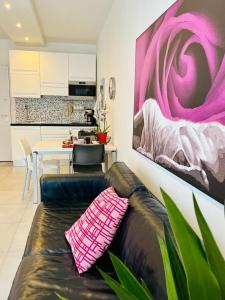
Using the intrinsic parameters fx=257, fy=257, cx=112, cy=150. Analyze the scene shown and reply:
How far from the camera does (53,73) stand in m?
5.50

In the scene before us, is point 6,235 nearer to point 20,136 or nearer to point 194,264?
point 194,264

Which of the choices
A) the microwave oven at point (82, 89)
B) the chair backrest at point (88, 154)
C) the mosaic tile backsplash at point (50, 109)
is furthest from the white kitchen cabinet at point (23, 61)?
the chair backrest at point (88, 154)

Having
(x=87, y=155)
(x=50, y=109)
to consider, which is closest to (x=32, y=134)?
(x=50, y=109)

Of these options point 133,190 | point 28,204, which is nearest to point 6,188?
point 28,204

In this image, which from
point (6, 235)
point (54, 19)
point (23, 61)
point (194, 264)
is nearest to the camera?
point (194, 264)

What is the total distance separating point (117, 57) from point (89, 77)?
2420mm

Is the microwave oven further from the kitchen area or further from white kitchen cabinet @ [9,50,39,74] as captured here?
white kitchen cabinet @ [9,50,39,74]

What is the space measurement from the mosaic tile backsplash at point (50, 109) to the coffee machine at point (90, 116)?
304 mm

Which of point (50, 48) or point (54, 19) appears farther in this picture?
point (50, 48)

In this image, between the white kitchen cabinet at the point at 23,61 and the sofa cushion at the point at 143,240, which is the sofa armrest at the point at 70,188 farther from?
the white kitchen cabinet at the point at 23,61

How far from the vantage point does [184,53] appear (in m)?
1.29

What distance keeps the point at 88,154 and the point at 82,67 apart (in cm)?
315

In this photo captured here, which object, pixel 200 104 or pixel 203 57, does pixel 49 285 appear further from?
pixel 203 57

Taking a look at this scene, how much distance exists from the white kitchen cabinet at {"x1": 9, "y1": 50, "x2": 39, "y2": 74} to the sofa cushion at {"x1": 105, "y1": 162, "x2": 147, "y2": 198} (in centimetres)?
404
